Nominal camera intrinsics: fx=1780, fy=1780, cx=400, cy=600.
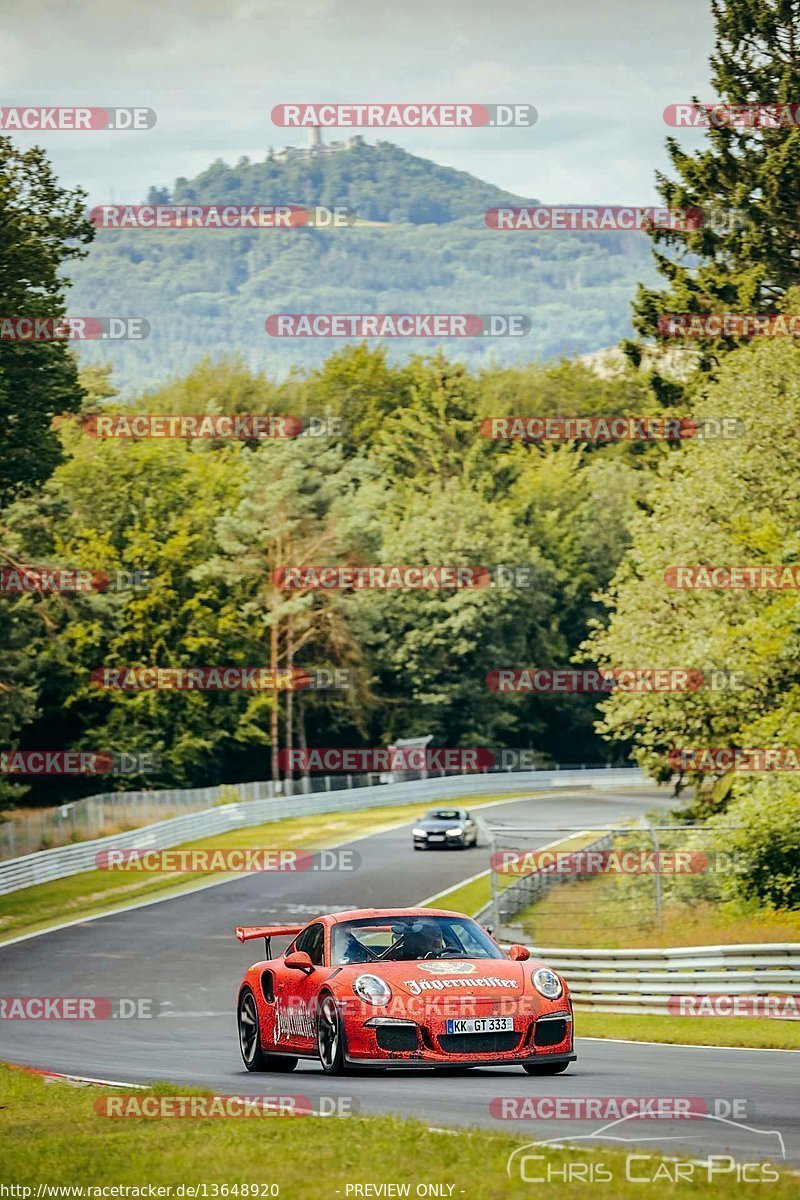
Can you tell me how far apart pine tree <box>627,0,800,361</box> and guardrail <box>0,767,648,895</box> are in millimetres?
15722

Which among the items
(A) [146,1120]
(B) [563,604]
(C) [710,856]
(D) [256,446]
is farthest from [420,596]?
(A) [146,1120]

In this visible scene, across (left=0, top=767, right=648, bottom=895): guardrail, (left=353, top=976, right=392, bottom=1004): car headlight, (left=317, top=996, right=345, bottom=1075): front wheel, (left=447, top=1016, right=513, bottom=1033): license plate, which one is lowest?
(left=0, top=767, right=648, bottom=895): guardrail

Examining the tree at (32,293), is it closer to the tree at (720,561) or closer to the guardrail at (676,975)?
the tree at (720,561)

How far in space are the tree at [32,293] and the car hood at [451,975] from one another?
112 ft

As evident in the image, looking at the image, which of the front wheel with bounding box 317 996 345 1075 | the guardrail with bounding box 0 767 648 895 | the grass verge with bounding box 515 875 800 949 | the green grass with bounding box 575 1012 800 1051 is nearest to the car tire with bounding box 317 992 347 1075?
the front wheel with bounding box 317 996 345 1075

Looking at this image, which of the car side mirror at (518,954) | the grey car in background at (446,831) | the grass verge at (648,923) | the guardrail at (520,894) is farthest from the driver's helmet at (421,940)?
the grey car in background at (446,831)

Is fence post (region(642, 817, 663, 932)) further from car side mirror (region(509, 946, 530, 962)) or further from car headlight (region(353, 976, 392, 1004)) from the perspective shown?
car headlight (region(353, 976, 392, 1004))

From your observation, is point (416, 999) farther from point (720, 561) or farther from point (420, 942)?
point (720, 561)

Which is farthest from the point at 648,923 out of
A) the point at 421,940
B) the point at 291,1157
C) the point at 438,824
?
the point at 438,824

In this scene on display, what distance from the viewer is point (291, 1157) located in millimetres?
9773

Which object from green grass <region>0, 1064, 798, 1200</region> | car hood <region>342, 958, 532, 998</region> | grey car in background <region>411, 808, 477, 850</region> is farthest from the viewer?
grey car in background <region>411, 808, 477, 850</region>

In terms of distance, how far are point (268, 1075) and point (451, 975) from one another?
Answer: 97.9 inches

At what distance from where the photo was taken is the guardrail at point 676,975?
72.1 feet

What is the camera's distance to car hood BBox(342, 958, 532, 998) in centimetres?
1327
